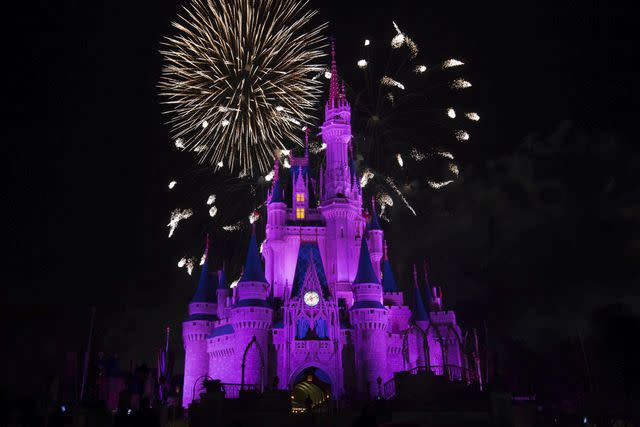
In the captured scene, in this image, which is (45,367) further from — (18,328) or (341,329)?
(341,329)

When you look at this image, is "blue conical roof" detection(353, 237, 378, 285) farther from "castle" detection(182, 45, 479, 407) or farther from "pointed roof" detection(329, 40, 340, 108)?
"pointed roof" detection(329, 40, 340, 108)

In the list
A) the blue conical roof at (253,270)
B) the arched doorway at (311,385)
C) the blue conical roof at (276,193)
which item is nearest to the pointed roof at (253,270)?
the blue conical roof at (253,270)

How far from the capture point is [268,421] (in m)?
31.6

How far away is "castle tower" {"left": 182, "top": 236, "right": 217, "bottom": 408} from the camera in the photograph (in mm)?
61281

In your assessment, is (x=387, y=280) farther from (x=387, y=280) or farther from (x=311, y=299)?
(x=311, y=299)

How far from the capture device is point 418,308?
63.8m

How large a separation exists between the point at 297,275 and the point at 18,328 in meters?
25.7

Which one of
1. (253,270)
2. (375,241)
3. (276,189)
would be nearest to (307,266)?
(253,270)

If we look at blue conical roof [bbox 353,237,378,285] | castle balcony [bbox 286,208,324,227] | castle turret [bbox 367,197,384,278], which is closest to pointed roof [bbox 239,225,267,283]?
castle balcony [bbox 286,208,324,227]

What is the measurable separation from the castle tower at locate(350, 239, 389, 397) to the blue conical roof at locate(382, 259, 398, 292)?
314 inches

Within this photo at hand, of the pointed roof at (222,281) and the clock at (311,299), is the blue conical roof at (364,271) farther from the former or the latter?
the pointed roof at (222,281)

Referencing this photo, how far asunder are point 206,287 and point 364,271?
1836cm

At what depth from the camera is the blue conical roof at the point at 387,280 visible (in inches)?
2581

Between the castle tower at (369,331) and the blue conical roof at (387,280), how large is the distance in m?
7.97
